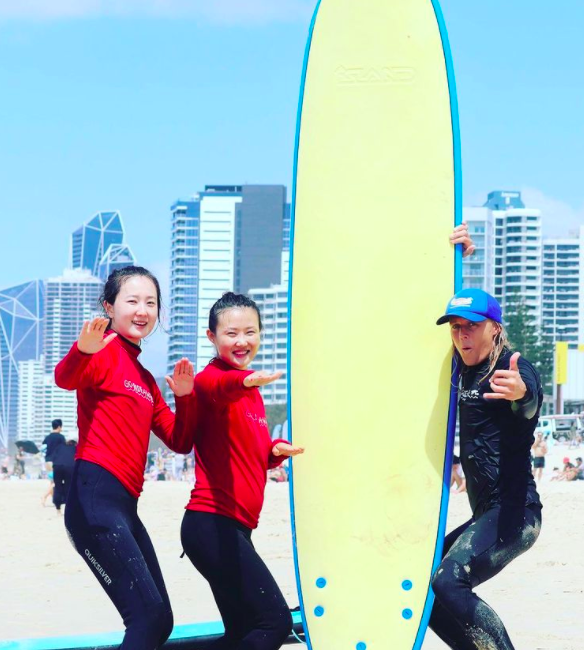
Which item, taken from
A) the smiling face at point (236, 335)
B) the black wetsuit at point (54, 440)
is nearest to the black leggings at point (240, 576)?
the smiling face at point (236, 335)

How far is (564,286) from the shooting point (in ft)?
510

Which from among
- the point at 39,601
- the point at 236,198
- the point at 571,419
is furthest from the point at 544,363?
the point at 236,198

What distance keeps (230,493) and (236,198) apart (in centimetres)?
19600

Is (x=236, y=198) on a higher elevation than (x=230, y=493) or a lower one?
higher

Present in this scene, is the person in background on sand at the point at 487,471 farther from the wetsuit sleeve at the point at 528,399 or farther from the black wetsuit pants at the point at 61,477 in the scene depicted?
the black wetsuit pants at the point at 61,477

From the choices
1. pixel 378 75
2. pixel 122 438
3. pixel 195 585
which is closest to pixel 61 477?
pixel 195 585

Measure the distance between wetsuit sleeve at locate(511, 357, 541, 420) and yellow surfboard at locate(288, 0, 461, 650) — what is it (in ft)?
1.84

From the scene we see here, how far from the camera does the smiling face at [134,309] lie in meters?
3.91

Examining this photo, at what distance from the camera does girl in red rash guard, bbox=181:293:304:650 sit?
3756 mm

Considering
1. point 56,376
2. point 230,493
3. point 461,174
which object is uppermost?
point 461,174

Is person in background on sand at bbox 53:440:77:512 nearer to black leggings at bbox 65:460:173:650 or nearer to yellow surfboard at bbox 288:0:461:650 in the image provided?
yellow surfboard at bbox 288:0:461:650

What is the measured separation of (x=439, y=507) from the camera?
4.36 m

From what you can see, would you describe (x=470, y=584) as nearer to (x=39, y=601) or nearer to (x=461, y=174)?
(x=461, y=174)

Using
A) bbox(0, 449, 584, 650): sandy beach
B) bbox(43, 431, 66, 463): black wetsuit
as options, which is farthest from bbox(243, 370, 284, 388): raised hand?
bbox(43, 431, 66, 463): black wetsuit
